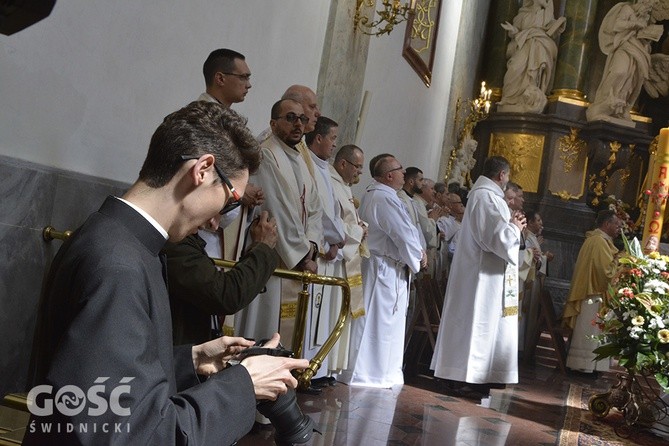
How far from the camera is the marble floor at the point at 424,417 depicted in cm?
532

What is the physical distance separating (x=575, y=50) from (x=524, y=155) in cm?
225

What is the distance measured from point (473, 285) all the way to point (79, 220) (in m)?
4.81

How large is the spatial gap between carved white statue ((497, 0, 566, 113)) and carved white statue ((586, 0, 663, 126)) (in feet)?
3.27

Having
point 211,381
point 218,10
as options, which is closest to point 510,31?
point 218,10

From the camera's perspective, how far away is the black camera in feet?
6.87

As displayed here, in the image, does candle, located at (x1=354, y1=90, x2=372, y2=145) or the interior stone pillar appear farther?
candle, located at (x1=354, y1=90, x2=372, y2=145)

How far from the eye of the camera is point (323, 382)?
694cm

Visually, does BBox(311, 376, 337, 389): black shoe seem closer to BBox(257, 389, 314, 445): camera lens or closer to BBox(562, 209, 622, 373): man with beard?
BBox(257, 389, 314, 445): camera lens

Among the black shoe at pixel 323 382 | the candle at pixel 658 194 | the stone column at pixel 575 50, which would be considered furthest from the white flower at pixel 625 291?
the stone column at pixel 575 50

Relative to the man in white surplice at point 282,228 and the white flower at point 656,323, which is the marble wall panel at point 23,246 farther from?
the white flower at point 656,323

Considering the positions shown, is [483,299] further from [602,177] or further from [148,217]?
[602,177]

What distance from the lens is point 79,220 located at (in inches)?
151

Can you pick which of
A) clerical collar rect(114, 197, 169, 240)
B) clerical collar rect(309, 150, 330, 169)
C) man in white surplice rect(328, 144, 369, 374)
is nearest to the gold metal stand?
man in white surplice rect(328, 144, 369, 374)

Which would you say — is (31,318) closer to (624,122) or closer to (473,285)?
(473,285)
